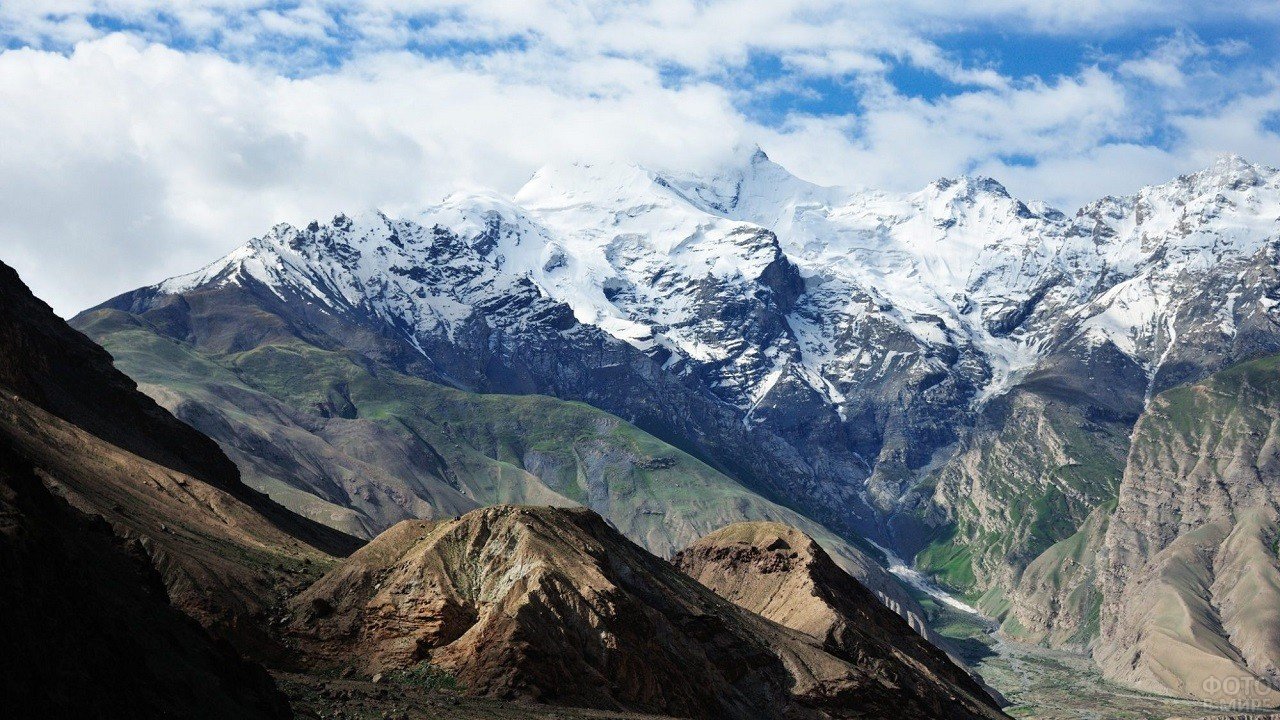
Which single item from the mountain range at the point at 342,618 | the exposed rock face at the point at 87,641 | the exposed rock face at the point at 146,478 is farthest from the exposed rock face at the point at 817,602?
the exposed rock face at the point at 87,641

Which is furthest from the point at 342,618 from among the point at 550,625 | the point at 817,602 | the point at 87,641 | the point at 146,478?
the point at 817,602

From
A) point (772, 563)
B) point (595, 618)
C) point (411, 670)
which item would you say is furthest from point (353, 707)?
point (772, 563)

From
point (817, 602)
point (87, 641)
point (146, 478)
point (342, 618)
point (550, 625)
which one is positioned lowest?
point (817, 602)

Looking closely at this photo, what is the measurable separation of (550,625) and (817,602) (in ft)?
179

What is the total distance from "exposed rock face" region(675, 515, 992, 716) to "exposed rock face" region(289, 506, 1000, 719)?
44.8 feet

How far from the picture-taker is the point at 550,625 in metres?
85.6

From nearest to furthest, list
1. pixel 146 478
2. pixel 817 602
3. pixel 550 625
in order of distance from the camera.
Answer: pixel 550 625 < pixel 146 478 < pixel 817 602

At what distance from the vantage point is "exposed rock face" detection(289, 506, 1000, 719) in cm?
8200

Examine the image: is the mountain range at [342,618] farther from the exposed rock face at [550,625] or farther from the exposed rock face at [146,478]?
the exposed rock face at [146,478]

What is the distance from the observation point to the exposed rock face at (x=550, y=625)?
82000 millimetres

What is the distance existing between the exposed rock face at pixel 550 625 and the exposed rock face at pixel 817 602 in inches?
537

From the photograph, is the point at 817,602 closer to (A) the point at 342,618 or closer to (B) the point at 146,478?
(A) the point at 342,618

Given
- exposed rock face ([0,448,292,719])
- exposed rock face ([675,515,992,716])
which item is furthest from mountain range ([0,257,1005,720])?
exposed rock face ([675,515,992,716])

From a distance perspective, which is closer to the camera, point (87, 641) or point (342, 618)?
point (87, 641)
